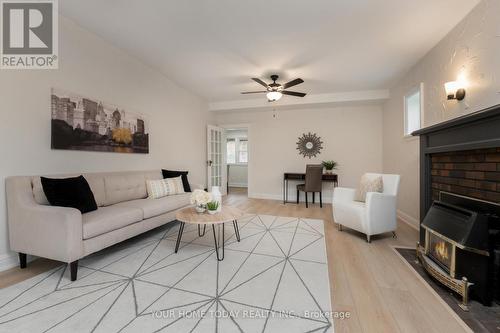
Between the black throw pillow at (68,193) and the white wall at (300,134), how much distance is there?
4.11 m

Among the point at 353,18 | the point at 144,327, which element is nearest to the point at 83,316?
the point at 144,327

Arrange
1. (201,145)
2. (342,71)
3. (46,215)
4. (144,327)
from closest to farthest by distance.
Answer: (144,327), (46,215), (342,71), (201,145)

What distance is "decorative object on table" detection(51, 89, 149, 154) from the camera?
7.64 feet

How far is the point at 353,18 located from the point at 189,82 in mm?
2980

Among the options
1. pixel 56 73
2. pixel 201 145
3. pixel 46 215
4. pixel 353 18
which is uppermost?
pixel 353 18

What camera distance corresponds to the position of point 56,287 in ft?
5.50

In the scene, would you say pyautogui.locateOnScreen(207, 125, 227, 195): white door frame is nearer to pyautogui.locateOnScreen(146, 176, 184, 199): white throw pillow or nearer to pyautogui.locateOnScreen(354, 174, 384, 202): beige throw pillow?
pyautogui.locateOnScreen(146, 176, 184, 199): white throw pillow

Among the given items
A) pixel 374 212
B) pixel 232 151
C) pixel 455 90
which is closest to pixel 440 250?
pixel 374 212

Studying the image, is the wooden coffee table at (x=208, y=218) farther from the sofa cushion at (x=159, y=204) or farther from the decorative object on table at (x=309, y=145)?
the decorative object on table at (x=309, y=145)

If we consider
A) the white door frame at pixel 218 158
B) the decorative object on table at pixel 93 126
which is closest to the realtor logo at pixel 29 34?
the decorative object on table at pixel 93 126

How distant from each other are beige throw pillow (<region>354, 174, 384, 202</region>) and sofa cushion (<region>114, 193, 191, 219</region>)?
260cm

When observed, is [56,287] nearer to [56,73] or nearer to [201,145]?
[56,73]

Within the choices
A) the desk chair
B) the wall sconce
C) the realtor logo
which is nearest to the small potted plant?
the realtor logo

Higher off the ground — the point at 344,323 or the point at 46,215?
the point at 46,215
